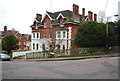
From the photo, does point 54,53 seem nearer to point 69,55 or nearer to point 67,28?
point 69,55

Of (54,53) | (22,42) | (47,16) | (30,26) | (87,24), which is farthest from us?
(22,42)

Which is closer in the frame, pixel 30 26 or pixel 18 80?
pixel 18 80

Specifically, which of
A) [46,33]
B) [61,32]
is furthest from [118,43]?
[46,33]

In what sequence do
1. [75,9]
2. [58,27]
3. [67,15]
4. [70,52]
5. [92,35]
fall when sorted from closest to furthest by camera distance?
1. [70,52]
2. [92,35]
3. [67,15]
4. [58,27]
5. [75,9]

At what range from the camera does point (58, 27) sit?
3694 cm

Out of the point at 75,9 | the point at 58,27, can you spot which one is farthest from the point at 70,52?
the point at 75,9

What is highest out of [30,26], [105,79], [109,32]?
A: [30,26]

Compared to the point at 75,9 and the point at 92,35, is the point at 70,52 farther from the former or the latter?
the point at 75,9

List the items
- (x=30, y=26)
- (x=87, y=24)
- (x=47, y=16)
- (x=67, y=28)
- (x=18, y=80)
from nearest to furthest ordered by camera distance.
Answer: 1. (x=18, y=80)
2. (x=87, y=24)
3. (x=67, y=28)
4. (x=47, y=16)
5. (x=30, y=26)

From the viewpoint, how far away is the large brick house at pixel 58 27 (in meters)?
35.1

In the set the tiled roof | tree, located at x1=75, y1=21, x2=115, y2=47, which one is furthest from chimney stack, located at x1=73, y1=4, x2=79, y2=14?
tree, located at x1=75, y1=21, x2=115, y2=47

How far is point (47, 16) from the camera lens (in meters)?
38.8

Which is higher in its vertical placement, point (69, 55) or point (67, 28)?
point (67, 28)

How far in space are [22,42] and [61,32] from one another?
31.2m
